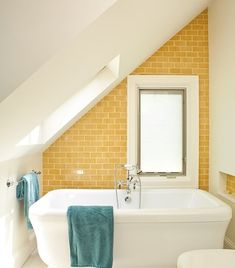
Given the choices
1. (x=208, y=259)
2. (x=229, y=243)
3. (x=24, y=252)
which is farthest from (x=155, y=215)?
(x=24, y=252)

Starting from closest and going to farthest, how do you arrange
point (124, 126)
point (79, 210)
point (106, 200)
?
point (79, 210)
point (106, 200)
point (124, 126)

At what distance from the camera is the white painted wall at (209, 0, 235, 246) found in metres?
3.80

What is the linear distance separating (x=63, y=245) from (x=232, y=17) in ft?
11.0

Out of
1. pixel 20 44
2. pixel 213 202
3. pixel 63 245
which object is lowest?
pixel 63 245

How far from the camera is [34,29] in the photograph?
1448 millimetres

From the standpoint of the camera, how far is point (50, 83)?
2.13m

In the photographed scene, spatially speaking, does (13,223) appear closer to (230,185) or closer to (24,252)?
(24,252)

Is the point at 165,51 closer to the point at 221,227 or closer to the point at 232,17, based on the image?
the point at 232,17

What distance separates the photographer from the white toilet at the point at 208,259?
2.31 meters

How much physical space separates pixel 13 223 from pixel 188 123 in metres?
2.81

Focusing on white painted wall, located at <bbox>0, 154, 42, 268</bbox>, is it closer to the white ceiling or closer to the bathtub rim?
the bathtub rim

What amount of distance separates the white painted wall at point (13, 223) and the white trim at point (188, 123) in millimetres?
1537

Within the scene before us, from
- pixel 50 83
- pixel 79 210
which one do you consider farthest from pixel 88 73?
pixel 79 210

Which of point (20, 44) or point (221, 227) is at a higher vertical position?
point (20, 44)
